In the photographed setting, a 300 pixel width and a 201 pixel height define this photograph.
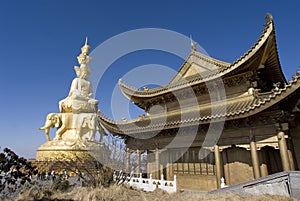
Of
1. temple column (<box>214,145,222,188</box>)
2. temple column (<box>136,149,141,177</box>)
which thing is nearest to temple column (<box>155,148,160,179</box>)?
temple column (<box>136,149,141,177</box>)

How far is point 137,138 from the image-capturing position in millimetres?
11641

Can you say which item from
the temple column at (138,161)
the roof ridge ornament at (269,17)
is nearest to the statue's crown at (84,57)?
the temple column at (138,161)

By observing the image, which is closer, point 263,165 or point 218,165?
point 263,165

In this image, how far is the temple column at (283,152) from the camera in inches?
267

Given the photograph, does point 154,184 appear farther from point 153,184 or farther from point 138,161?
point 138,161

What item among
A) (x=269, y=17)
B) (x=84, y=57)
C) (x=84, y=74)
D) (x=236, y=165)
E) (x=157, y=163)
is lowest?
(x=236, y=165)

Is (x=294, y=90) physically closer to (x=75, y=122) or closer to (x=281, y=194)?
(x=281, y=194)

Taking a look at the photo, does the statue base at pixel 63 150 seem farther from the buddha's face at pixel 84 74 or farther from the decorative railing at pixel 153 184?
the buddha's face at pixel 84 74

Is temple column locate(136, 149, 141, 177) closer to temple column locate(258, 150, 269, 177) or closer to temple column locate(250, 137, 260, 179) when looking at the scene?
temple column locate(250, 137, 260, 179)

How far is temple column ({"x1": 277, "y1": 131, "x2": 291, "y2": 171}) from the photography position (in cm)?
679

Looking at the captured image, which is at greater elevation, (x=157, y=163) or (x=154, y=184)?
(x=157, y=163)

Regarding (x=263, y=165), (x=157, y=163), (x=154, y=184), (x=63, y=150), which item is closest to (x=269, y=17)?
(x=263, y=165)

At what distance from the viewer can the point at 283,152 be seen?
6.92 meters

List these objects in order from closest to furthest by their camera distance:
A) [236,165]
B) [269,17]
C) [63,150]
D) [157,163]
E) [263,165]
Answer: [269,17] < [263,165] < [236,165] < [157,163] < [63,150]
